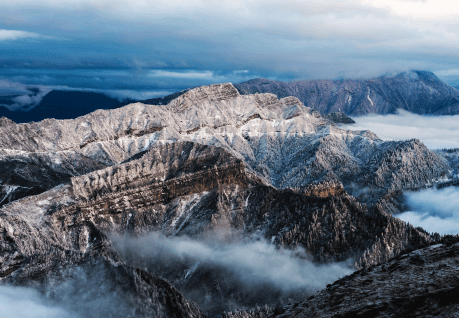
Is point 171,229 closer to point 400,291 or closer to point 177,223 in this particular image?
point 177,223

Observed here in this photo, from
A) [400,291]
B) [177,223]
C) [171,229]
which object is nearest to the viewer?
[400,291]

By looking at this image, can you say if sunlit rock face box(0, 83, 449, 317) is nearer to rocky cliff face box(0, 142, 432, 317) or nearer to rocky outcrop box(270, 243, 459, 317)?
rocky cliff face box(0, 142, 432, 317)

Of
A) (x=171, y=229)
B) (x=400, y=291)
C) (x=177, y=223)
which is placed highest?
(x=400, y=291)

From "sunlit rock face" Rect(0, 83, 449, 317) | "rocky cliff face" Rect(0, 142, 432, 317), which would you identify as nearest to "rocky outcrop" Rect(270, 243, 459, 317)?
"sunlit rock face" Rect(0, 83, 449, 317)

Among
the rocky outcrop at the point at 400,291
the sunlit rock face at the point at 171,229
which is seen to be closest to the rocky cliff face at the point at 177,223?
the sunlit rock face at the point at 171,229

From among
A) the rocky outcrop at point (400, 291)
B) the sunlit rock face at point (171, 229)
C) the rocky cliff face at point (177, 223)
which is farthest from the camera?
the rocky cliff face at point (177, 223)

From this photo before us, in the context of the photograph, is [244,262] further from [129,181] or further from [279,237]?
[129,181]

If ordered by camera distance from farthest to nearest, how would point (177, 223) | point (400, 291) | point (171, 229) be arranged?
1. point (177, 223)
2. point (171, 229)
3. point (400, 291)

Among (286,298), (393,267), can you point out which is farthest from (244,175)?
(393,267)

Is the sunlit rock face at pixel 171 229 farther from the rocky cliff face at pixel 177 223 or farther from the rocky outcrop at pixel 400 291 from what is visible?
the rocky outcrop at pixel 400 291

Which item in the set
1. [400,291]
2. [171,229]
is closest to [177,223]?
[171,229]
